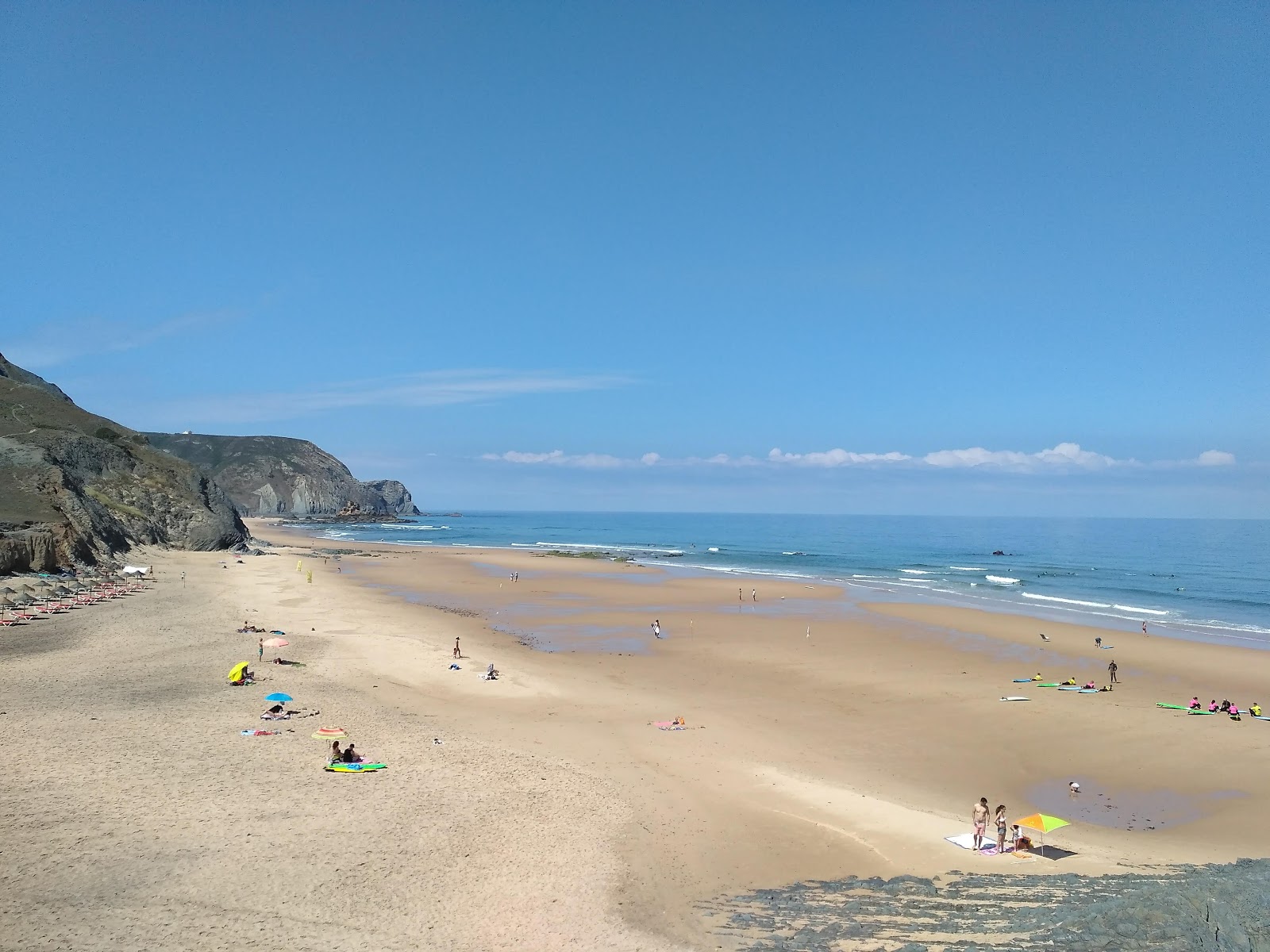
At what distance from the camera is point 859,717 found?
23.6 meters

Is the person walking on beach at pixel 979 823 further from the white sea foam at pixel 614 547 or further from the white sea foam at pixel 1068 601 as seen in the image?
the white sea foam at pixel 614 547

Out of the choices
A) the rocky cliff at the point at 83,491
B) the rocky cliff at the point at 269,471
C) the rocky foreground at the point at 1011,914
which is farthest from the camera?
the rocky cliff at the point at 269,471

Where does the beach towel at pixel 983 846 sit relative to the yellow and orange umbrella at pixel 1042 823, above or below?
below

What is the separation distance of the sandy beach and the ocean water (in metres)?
15.0

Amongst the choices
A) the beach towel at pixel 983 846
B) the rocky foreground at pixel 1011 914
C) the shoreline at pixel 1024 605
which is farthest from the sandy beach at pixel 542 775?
the shoreline at pixel 1024 605

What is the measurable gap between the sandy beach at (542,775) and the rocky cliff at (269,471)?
489 ft

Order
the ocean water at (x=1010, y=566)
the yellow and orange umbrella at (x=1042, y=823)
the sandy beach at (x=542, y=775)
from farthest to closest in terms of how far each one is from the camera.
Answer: the ocean water at (x=1010, y=566) < the yellow and orange umbrella at (x=1042, y=823) < the sandy beach at (x=542, y=775)

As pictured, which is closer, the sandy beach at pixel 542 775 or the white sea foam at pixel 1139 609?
the sandy beach at pixel 542 775

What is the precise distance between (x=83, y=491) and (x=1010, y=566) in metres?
84.9

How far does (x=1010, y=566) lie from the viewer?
82938mm

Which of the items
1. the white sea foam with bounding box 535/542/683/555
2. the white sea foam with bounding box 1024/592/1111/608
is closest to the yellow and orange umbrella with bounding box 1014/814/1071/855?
the white sea foam with bounding box 1024/592/1111/608

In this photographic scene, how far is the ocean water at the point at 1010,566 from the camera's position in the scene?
4956 centimetres

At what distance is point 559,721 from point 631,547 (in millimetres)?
91339

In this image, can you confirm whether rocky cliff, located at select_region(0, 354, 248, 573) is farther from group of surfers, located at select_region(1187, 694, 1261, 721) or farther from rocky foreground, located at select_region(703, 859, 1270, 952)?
group of surfers, located at select_region(1187, 694, 1261, 721)
